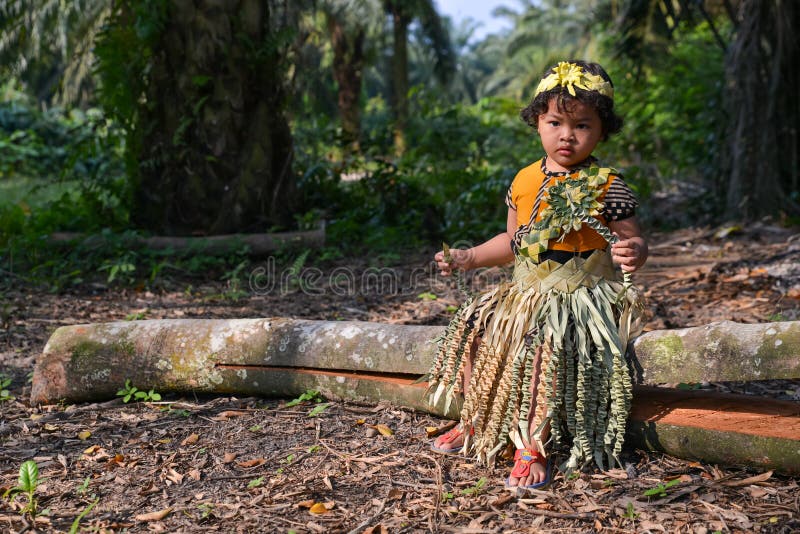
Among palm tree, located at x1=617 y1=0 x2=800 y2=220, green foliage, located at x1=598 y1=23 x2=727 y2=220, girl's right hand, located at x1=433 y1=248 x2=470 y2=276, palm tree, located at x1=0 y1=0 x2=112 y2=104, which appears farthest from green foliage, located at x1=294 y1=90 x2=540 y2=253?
palm tree, located at x1=0 y1=0 x2=112 y2=104

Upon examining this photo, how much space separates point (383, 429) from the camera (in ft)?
9.50

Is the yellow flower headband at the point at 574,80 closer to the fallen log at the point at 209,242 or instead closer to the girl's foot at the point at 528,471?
the girl's foot at the point at 528,471

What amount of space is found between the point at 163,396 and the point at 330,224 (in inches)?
149

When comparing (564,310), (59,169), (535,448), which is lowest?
(535,448)

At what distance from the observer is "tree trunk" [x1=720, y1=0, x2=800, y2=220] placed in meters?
6.64

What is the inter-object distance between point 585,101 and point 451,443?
1316 mm

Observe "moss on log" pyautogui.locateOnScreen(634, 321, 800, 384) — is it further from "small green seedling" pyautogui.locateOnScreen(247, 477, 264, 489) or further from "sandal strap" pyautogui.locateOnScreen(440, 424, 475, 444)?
"small green seedling" pyautogui.locateOnScreen(247, 477, 264, 489)

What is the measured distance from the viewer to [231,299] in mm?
4934

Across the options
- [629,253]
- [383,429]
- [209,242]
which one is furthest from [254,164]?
[629,253]

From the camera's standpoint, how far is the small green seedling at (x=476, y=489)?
7.75 ft

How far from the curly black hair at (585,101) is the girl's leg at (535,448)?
0.83 metres

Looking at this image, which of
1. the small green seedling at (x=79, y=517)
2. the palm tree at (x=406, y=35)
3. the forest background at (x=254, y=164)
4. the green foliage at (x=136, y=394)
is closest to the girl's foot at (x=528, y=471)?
the small green seedling at (x=79, y=517)

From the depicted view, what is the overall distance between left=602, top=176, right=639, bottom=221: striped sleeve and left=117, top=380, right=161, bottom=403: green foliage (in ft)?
6.95

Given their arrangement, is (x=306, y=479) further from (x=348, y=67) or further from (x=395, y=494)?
(x=348, y=67)
